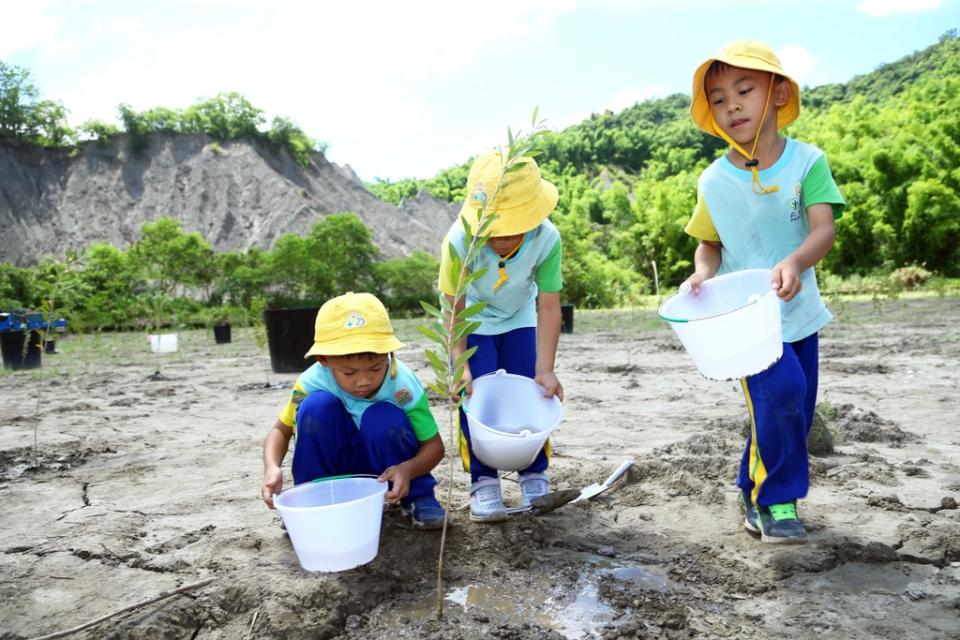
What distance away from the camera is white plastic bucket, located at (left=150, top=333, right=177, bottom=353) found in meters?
11.5

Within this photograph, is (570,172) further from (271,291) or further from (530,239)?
(530,239)

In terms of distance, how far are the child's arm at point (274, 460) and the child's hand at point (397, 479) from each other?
29 centimetres

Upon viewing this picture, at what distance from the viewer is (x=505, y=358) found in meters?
2.69

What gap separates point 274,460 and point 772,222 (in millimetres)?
1634

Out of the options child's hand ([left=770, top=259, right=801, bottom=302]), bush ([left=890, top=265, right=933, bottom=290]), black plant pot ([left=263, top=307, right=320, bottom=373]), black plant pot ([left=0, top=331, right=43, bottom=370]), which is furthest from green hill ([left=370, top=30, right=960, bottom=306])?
child's hand ([left=770, top=259, right=801, bottom=302])

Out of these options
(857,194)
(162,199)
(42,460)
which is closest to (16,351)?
(42,460)

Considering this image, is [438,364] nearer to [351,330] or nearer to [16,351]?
[351,330]

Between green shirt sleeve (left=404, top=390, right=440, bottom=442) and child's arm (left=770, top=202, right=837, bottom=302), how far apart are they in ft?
3.54

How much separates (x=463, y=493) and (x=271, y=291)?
27.3 m

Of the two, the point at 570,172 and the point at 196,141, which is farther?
the point at 570,172

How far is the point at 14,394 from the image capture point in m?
6.53

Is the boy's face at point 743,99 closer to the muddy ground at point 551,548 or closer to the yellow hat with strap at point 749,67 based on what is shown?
the yellow hat with strap at point 749,67

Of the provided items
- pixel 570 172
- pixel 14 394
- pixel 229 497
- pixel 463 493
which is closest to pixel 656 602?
pixel 463 493

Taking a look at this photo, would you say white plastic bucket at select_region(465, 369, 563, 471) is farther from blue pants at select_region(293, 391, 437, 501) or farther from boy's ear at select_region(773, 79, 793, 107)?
boy's ear at select_region(773, 79, 793, 107)
